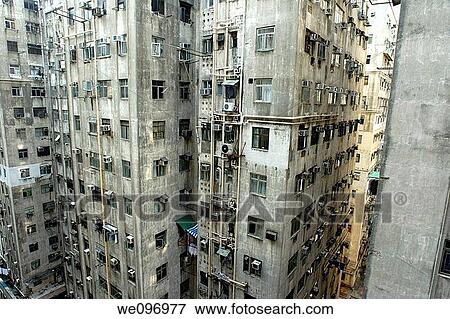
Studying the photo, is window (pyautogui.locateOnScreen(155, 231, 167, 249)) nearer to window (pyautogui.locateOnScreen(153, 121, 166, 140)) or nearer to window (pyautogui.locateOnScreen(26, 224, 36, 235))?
window (pyautogui.locateOnScreen(153, 121, 166, 140))

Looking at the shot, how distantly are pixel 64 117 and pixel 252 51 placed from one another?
47.0ft

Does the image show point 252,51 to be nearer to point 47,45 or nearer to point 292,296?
point 292,296

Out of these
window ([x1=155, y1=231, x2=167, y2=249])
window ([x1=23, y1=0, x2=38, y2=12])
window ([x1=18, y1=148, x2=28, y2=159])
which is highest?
window ([x1=23, y1=0, x2=38, y2=12])

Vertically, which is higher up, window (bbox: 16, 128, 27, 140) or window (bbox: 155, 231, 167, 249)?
window (bbox: 16, 128, 27, 140)

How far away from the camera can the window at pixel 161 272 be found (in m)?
16.9

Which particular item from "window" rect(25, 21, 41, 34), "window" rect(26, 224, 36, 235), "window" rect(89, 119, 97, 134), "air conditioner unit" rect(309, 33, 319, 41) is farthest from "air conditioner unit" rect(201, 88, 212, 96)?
"window" rect(26, 224, 36, 235)

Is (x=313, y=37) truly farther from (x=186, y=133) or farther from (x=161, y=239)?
(x=161, y=239)

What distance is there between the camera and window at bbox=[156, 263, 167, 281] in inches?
664

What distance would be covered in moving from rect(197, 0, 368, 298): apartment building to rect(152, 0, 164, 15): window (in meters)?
2.18

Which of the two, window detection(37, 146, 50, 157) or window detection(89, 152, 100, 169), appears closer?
window detection(89, 152, 100, 169)

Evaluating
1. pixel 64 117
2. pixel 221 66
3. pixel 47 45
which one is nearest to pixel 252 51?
pixel 221 66

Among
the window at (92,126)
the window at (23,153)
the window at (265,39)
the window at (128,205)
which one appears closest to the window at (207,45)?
the window at (265,39)

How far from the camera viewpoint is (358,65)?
21469 millimetres

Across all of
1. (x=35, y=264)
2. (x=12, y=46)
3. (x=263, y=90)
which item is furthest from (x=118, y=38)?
(x=35, y=264)
